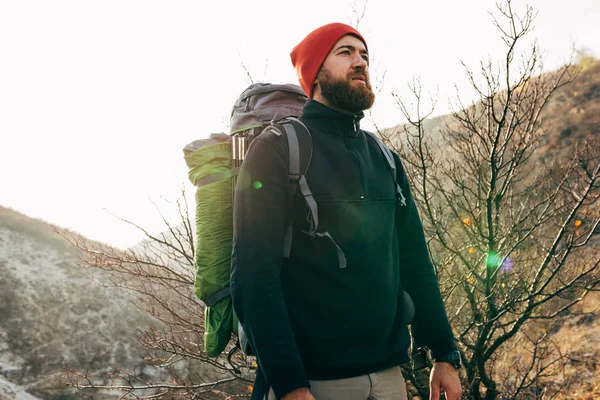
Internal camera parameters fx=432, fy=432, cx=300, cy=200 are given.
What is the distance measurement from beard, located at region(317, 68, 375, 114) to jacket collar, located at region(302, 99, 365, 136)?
0.14 ft

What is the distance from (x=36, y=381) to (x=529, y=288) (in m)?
13.2

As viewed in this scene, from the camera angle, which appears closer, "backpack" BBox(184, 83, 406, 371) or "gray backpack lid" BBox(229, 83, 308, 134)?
"backpack" BBox(184, 83, 406, 371)

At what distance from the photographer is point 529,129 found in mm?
4574

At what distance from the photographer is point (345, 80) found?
6.34 feet

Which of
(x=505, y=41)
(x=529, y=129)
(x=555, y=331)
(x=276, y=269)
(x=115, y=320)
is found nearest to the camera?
(x=276, y=269)

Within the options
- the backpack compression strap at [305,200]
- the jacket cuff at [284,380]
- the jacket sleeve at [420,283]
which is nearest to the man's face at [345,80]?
the backpack compression strap at [305,200]

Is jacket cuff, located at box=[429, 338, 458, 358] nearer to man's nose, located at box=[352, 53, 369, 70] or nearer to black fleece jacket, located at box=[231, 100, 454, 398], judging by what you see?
black fleece jacket, located at box=[231, 100, 454, 398]

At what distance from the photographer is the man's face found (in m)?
1.92

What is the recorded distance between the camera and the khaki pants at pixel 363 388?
5.26 ft

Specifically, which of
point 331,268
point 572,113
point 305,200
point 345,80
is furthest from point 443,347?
point 572,113

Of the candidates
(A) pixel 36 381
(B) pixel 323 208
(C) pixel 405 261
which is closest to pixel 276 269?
(B) pixel 323 208

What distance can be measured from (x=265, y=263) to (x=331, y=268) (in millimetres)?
274

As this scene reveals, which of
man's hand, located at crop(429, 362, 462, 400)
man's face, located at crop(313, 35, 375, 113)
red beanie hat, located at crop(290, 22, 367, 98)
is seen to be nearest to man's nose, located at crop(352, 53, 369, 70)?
man's face, located at crop(313, 35, 375, 113)

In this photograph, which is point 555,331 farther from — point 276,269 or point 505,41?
point 276,269
